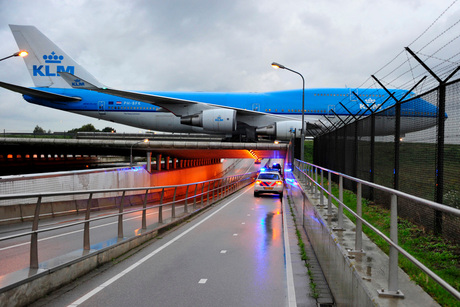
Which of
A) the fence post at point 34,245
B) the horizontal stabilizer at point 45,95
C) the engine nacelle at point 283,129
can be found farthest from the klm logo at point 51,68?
the fence post at point 34,245

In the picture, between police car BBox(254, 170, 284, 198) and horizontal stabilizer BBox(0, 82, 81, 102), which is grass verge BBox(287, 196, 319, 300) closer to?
police car BBox(254, 170, 284, 198)

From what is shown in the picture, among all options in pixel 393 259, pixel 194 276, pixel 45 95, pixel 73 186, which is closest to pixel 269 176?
pixel 73 186

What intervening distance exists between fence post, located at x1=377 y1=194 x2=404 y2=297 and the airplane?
2320 cm

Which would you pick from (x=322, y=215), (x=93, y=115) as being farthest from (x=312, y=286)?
(x=93, y=115)

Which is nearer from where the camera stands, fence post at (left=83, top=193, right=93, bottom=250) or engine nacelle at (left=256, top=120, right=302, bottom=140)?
fence post at (left=83, top=193, right=93, bottom=250)

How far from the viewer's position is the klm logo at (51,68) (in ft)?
124

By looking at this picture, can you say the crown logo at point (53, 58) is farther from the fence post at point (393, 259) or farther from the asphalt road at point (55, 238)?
the fence post at point (393, 259)

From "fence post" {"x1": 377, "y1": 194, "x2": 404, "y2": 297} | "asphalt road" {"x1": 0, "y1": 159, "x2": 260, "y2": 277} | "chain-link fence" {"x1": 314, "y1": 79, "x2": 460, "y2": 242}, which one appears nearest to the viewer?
"fence post" {"x1": 377, "y1": 194, "x2": 404, "y2": 297}

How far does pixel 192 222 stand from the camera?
1277cm

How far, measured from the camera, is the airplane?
2872 cm

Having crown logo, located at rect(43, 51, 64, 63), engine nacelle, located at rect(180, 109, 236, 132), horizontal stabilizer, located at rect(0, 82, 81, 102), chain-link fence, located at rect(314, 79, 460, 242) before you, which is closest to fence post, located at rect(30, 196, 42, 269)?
chain-link fence, located at rect(314, 79, 460, 242)

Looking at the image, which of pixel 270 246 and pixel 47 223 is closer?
pixel 47 223

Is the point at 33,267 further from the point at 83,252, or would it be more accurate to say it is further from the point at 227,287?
the point at 227,287

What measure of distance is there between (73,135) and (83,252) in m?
33.9
